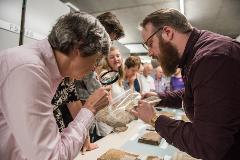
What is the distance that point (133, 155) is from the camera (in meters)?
1.46

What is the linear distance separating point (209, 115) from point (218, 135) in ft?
0.29

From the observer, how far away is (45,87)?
88 cm

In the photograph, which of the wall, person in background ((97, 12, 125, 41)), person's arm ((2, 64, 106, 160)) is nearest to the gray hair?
person's arm ((2, 64, 106, 160))

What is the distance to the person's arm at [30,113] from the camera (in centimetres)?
80

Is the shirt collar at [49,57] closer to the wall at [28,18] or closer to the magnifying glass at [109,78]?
the magnifying glass at [109,78]

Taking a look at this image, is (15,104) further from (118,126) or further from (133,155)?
(118,126)

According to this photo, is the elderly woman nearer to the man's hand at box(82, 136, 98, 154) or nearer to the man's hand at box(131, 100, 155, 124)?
the man's hand at box(82, 136, 98, 154)

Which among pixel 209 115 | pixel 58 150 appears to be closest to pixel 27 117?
pixel 58 150

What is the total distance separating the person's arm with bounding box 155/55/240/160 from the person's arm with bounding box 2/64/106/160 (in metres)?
0.58

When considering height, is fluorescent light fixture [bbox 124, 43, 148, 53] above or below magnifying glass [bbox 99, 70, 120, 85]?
below

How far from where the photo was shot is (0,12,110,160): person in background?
0.80 metres

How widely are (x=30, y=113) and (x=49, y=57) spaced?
0.95 ft

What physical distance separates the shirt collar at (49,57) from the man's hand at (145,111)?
22.1 inches

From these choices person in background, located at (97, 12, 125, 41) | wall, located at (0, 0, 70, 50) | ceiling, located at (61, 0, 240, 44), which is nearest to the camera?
person in background, located at (97, 12, 125, 41)
